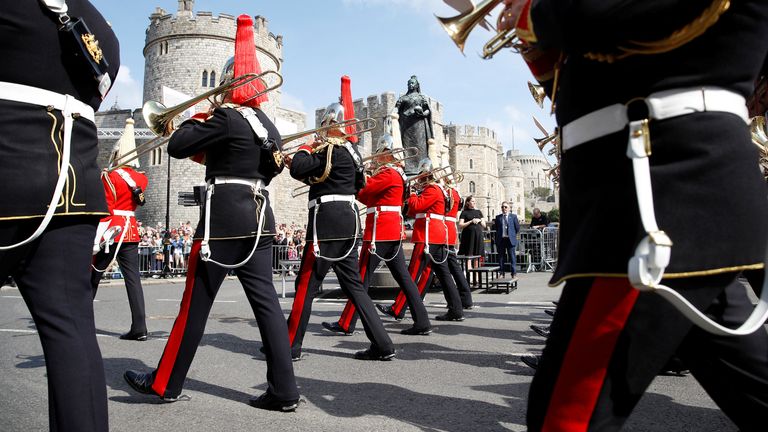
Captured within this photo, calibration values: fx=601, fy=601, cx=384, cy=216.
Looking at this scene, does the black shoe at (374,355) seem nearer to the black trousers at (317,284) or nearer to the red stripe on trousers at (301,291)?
the black trousers at (317,284)

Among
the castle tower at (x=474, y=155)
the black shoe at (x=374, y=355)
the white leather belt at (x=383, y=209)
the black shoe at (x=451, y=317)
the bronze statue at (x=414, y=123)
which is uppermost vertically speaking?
the castle tower at (x=474, y=155)

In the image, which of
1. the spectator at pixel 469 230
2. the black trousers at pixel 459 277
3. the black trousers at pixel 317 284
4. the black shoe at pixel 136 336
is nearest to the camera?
the black trousers at pixel 317 284

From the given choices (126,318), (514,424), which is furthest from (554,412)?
(126,318)

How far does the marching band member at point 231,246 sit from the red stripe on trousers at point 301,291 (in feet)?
3.92

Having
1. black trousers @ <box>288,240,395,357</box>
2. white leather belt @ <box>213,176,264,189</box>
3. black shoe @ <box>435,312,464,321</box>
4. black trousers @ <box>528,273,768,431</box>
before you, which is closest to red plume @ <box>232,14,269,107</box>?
white leather belt @ <box>213,176,264,189</box>

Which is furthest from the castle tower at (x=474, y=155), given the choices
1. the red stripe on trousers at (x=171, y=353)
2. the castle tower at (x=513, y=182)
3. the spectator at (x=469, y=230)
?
the red stripe on trousers at (x=171, y=353)

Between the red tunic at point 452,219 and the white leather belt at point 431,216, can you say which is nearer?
the white leather belt at point 431,216

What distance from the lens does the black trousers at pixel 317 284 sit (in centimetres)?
480

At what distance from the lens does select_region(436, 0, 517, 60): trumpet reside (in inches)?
69.9

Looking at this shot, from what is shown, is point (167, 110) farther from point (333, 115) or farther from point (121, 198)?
point (121, 198)

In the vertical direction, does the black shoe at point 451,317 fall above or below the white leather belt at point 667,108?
below

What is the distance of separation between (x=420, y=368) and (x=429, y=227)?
311cm

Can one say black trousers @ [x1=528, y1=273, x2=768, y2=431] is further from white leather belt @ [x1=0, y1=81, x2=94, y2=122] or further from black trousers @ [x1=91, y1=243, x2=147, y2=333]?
black trousers @ [x1=91, y1=243, x2=147, y2=333]

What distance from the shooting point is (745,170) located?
4.84ft
